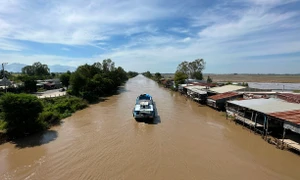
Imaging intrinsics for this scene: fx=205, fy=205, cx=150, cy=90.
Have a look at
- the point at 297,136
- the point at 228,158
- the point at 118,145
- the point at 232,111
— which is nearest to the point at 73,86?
the point at 118,145

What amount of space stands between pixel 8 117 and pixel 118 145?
8.86 metres

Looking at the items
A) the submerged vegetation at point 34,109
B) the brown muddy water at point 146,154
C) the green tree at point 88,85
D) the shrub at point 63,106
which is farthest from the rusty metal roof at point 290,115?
the green tree at point 88,85

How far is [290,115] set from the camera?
47.4 feet

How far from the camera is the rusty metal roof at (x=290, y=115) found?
13381 mm

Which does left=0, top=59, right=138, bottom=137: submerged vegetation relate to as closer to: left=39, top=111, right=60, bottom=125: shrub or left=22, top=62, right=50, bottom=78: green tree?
left=39, top=111, right=60, bottom=125: shrub

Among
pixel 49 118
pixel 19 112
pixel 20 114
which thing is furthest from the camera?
pixel 49 118

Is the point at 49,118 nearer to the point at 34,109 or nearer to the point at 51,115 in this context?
the point at 51,115

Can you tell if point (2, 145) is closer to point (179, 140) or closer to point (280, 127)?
point (179, 140)

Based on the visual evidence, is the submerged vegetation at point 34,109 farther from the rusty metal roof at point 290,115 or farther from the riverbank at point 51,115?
the rusty metal roof at point 290,115

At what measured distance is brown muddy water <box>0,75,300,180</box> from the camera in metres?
11.6

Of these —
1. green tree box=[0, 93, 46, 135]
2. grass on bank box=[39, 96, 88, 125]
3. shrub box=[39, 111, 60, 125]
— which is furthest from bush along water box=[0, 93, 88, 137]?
grass on bank box=[39, 96, 88, 125]

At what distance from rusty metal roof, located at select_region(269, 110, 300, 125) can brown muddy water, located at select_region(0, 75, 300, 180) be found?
7.63 feet

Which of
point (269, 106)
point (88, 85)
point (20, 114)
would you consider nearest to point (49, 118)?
point (20, 114)

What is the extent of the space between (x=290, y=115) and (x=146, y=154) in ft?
34.3
